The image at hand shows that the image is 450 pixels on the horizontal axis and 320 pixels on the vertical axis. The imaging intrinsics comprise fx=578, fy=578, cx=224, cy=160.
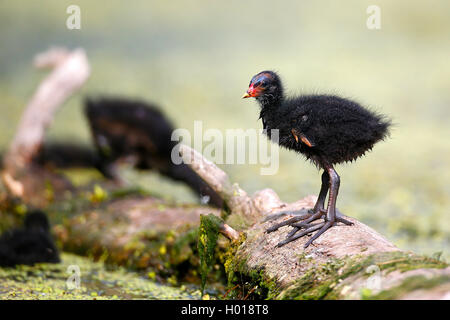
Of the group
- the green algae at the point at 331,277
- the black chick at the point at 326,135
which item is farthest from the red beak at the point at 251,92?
the green algae at the point at 331,277

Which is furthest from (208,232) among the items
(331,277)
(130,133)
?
(130,133)

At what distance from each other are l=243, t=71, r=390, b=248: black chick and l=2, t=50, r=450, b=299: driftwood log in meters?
0.13

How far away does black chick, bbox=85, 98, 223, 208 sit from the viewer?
679 centimetres

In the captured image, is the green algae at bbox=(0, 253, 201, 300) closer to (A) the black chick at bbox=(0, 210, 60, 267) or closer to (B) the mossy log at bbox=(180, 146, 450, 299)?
(A) the black chick at bbox=(0, 210, 60, 267)

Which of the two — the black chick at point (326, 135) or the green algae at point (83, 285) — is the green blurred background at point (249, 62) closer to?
the green algae at point (83, 285)

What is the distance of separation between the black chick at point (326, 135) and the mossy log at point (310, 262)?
11 centimetres

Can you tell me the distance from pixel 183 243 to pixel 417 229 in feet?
8.24

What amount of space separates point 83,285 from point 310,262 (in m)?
2.10

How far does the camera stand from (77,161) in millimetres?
7297

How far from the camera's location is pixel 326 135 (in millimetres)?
3375

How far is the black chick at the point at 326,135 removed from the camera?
3.36 meters

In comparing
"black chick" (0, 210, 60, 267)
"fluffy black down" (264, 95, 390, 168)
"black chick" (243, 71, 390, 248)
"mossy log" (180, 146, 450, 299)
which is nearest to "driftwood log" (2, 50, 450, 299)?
"mossy log" (180, 146, 450, 299)

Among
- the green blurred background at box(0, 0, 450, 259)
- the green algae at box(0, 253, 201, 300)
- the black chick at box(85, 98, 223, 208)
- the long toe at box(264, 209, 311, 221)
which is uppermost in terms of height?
the green blurred background at box(0, 0, 450, 259)
